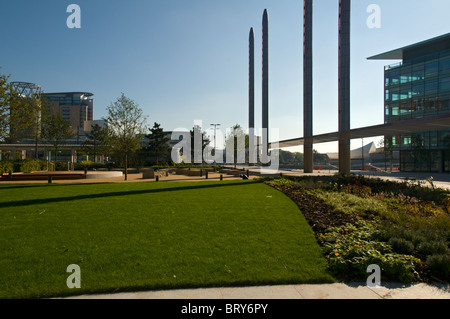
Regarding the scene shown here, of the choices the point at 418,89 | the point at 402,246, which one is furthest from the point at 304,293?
the point at 418,89

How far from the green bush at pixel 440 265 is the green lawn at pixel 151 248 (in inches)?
75.4

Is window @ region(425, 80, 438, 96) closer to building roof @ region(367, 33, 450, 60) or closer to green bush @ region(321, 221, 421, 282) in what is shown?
building roof @ region(367, 33, 450, 60)

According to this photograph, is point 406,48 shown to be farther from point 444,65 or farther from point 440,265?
point 440,265

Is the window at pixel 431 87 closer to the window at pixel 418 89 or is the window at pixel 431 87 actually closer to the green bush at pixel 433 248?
the window at pixel 418 89

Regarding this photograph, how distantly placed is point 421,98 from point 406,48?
10.8m

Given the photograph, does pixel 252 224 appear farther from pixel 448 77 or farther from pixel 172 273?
pixel 448 77

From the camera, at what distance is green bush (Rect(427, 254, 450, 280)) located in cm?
489

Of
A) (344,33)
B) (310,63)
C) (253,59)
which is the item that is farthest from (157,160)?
(344,33)

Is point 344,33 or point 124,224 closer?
point 124,224

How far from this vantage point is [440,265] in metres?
5.01

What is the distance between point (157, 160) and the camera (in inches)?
2392

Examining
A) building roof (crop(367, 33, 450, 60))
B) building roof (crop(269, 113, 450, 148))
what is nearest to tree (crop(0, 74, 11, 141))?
building roof (crop(269, 113, 450, 148))
